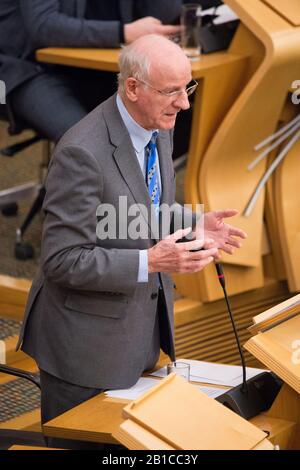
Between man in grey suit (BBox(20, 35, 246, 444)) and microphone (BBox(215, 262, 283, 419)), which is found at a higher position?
man in grey suit (BBox(20, 35, 246, 444))

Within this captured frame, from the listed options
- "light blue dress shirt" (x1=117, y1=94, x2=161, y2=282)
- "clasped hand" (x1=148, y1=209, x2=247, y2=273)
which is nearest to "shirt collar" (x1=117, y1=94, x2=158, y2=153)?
"light blue dress shirt" (x1=117, y1=94, x2=161, y2=282)

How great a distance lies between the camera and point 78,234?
2643 millimetres

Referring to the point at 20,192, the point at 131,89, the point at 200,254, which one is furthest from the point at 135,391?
the point at 20,192

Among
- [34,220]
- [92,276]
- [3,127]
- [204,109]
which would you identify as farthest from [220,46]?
[3,127]

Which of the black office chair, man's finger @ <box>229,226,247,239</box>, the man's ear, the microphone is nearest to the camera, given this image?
the microphone

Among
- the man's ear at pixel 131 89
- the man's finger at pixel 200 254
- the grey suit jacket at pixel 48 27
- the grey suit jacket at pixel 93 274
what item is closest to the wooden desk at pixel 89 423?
the grey suit jacket at pixel 93 274

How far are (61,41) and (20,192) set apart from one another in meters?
1.40

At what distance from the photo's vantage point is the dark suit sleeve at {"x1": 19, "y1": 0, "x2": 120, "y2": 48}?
4.35 m

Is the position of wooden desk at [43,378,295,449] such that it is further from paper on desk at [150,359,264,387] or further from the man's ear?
the man's ear

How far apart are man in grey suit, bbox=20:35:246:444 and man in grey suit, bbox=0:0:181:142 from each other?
1514 millimetres

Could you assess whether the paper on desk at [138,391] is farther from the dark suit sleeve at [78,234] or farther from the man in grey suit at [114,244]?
the dark suit sleeve at [78,234]

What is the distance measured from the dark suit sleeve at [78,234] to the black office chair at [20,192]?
6.75 feet

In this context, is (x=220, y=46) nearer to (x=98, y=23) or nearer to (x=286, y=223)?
(x=98, y=23)

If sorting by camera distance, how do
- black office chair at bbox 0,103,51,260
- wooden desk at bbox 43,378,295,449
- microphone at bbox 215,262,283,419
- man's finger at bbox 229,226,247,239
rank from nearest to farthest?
wooden desk at bbox 43,378,295,449 → microphone at bbox 215,262,283,419 → man's finger at bbox 229,226,247,239 → black office chair at bbox 0,103,51,260
